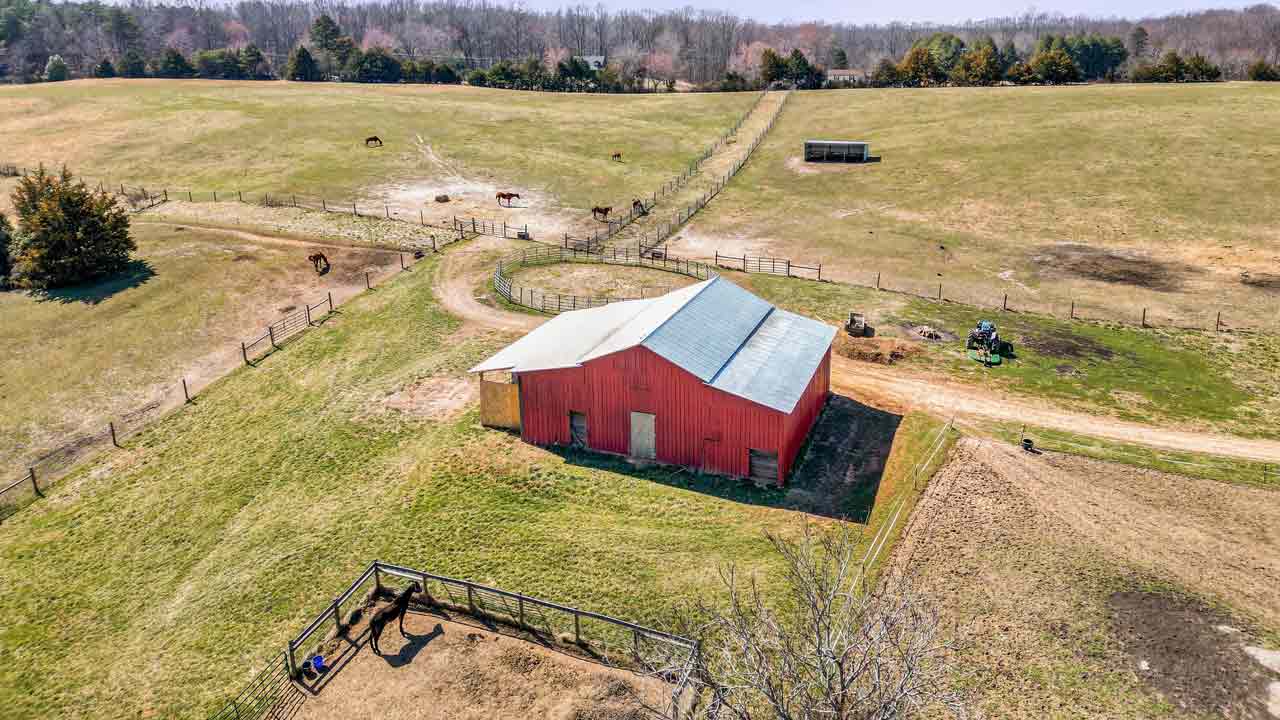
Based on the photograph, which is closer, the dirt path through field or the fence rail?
the fence rail

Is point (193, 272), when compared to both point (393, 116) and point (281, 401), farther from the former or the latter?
point (393, 116)

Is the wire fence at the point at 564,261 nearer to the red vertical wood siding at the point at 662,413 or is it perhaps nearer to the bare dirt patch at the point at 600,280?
the bare dirt patch at the point at 600,280

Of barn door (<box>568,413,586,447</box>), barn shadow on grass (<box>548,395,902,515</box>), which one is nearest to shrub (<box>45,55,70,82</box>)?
Result: barn door (<box>568,413,586,447</box>)

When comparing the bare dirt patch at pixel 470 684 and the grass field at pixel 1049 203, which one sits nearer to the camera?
the bare dirt patch at pixel 470 684

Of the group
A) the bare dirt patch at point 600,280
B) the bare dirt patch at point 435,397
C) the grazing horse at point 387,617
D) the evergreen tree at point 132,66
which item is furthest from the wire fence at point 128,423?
the evergreen tree at point 132,66

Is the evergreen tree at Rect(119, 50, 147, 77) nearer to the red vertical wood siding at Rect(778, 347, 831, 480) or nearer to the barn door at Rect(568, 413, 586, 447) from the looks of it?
the barn door at Rect(568, 413, 586, 447)

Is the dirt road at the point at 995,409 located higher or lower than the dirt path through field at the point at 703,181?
lower

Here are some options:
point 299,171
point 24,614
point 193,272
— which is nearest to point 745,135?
point 299,171
